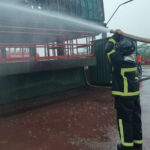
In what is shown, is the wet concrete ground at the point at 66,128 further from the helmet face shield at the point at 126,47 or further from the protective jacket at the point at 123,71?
the helmet face shield at the point at 126,47

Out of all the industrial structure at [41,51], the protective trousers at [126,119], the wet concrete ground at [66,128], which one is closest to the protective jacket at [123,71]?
the protective trousers at [126,119]

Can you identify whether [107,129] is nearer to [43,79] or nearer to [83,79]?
[43,79]

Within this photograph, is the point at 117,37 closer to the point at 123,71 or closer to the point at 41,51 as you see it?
the point at 123,71

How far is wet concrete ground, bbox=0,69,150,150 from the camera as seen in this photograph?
3431 mm

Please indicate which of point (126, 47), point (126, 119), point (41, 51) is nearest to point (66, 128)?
point (126, 119)

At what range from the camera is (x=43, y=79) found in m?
6.64

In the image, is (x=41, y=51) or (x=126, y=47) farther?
(x=41, y=51)

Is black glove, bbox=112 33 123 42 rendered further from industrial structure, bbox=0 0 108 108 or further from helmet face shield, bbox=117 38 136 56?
industrial structure, bbox=0 0 108 108

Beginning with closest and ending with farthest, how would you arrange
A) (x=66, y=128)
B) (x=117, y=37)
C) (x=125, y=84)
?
(x=125, y=84) → (x=117, y=37) → (x=66, y=128)

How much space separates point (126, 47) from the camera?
2768 mm

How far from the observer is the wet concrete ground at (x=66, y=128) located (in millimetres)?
3431

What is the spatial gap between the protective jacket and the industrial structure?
130 inches

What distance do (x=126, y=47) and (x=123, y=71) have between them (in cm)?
38

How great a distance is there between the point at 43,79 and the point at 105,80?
11.5 ft
